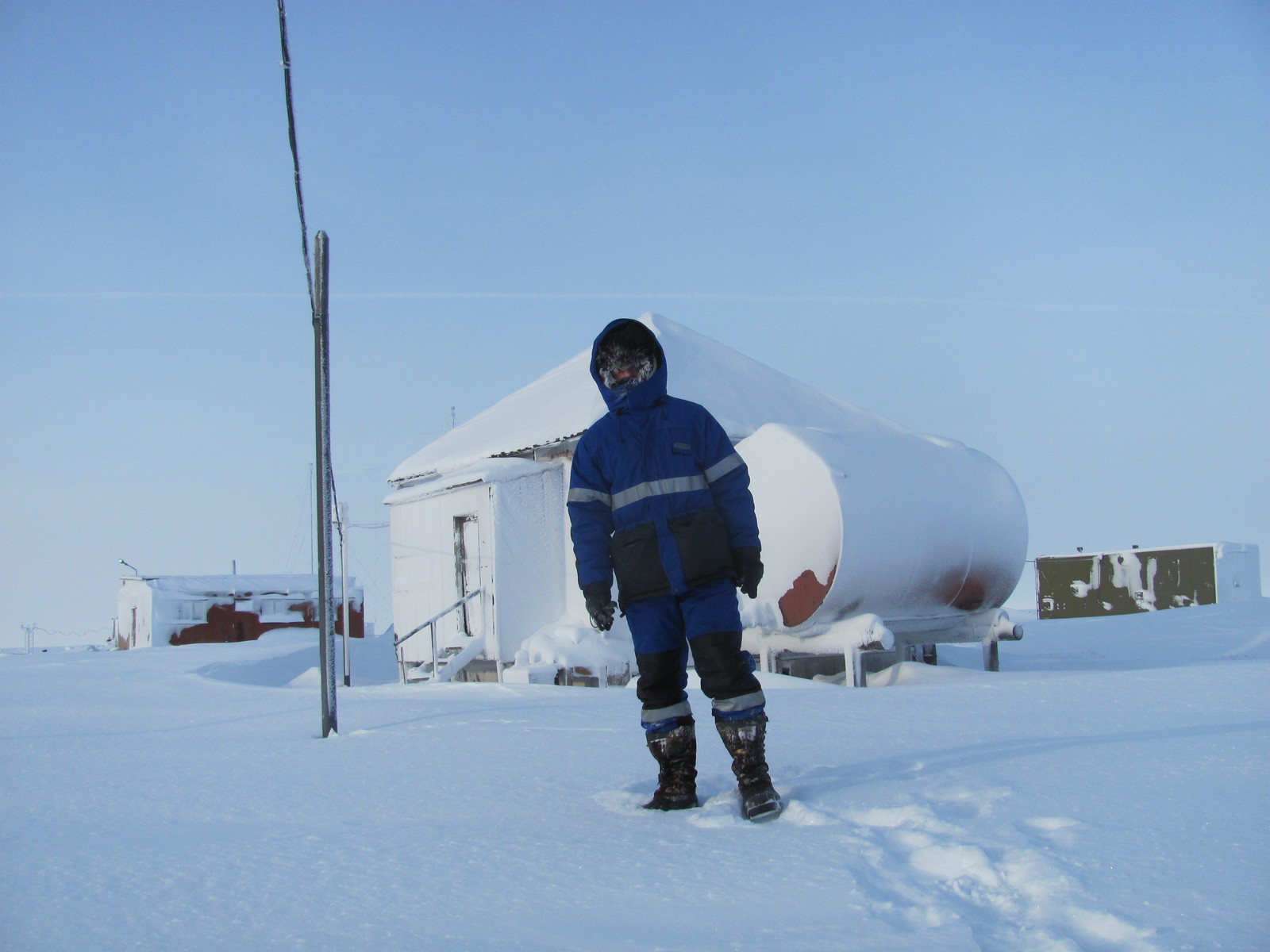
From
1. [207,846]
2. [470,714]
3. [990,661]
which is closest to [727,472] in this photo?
[207,846]

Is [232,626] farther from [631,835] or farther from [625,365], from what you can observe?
[631,835]

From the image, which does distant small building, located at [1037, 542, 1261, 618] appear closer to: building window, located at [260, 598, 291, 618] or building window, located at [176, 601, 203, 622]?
building window, located at [260, 598, 291, 618]

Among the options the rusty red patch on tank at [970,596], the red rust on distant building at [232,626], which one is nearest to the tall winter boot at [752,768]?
the rusty red patch on tank at [970,596]

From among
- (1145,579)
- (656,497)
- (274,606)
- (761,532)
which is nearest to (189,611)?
(274,606)

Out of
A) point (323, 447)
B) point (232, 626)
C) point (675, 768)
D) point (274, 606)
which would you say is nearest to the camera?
point (675, 768)

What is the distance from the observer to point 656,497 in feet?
10.0

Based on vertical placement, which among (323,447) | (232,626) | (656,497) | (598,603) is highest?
(323,447)

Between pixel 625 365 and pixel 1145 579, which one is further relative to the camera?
pixel 1145 579

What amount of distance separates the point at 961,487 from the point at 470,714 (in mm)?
6362

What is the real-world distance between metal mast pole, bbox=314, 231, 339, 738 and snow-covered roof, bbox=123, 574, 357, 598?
22.8 metres

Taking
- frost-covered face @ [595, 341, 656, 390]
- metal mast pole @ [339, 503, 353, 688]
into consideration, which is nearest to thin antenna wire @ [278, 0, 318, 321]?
frost-covered face @ [595, 341, 656, 390]

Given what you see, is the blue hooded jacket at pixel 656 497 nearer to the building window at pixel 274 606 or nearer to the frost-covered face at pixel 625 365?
the frost-covered face at pixel 625 365

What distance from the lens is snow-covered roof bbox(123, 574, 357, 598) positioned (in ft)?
85.2

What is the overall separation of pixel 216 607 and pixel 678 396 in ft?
63.9
